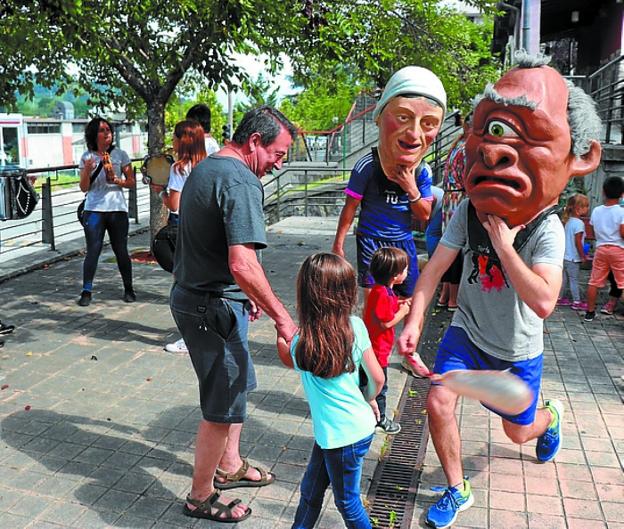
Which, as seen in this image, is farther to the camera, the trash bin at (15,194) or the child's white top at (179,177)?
the trash bin at (15,194)

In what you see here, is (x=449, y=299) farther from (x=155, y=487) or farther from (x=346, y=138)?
(x=346, y=138)

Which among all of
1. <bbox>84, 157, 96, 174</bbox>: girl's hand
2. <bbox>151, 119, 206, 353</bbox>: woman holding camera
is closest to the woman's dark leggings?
<bbox>84, 157, 96, 174</bbox>: girl's hand

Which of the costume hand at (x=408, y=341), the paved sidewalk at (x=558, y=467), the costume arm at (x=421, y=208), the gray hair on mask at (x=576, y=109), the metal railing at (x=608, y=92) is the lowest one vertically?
the paved sidewalk at (x=558, y=467)

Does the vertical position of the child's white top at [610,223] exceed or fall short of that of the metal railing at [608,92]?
it falls short

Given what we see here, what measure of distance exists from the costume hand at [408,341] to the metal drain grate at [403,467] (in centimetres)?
92

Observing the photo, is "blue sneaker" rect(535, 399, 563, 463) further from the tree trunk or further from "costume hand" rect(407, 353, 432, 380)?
the tree trunk

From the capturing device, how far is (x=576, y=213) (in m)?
7.61

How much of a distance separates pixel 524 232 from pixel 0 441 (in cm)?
336

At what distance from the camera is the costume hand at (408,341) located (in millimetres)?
3240

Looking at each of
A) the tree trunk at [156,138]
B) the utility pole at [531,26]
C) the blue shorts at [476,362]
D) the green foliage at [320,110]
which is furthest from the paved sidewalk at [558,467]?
the green foliage at [320,110]

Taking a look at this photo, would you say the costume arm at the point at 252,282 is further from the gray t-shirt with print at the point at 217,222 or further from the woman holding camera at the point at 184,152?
the woman holding camera at the point at 184,152

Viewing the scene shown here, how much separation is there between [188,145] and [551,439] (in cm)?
378

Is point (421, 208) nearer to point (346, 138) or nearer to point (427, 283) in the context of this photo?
point (427, 283)

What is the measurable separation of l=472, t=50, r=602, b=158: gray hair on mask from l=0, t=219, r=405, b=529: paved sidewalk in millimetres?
2129
